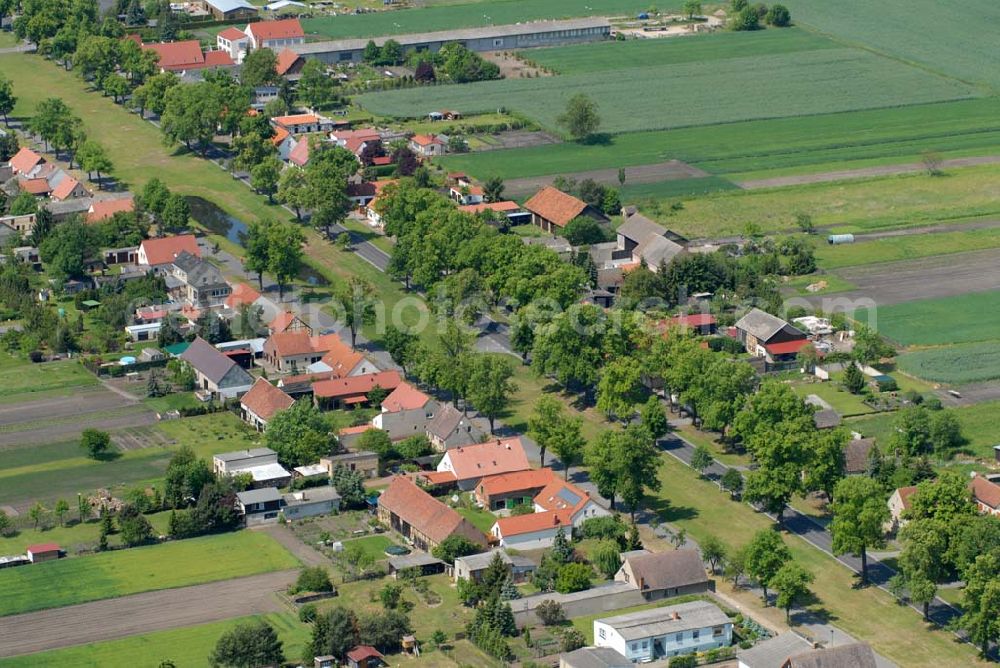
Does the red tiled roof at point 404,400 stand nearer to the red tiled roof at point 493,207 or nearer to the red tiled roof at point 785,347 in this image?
the red tiled roof at point 785,347

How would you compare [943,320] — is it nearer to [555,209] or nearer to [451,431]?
[555,209]

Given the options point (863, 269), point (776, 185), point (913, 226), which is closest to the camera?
point (863, 269)

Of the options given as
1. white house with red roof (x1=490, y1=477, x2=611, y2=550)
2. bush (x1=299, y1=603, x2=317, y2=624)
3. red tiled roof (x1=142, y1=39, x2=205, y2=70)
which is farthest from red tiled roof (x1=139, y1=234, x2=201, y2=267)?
red tiled roof (x1=142, y1=39, x2=205, y2=70)

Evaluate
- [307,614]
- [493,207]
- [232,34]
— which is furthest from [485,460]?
[232,34]

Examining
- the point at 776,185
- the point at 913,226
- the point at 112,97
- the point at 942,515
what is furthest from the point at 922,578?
the point at 112,97

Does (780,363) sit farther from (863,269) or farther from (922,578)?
(922,578)

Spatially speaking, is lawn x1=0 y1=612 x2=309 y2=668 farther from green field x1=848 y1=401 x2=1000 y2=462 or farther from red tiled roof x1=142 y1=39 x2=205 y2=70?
red tiled roof x1=142 y1=39 x2=205 y2=70

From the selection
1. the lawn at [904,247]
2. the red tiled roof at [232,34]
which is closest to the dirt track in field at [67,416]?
the lawn at [904,247]
